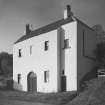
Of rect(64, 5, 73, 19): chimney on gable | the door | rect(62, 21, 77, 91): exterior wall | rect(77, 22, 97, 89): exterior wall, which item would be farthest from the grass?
rect(64, 5, 73, 19): chimney on gable

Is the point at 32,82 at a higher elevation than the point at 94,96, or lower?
lower

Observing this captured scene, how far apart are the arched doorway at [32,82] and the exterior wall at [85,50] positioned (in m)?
8.32

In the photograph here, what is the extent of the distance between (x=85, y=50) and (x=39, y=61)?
728 centimetres

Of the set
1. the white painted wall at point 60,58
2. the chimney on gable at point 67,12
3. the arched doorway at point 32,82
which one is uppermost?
the chimney on gable at point 67,12

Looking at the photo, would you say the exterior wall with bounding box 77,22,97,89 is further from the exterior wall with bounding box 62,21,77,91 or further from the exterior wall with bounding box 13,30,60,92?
the exterior wall with bounding box 13,30,60,92

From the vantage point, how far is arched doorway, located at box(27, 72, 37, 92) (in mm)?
27922

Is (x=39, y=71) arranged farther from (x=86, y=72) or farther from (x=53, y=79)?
(x=86, y=72)

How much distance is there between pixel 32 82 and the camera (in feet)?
93.8

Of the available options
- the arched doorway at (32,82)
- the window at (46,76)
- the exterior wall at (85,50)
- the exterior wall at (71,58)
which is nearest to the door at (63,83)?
the exterior wall at (71,58)

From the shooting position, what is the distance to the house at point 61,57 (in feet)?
74.8

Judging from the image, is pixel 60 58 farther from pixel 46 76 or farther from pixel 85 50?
pixel 85 50

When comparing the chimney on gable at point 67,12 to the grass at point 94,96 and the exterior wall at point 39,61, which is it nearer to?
the exterior wall at point 39,61

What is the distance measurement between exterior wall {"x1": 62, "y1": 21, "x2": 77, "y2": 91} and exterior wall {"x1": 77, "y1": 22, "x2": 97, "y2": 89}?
1.85ft

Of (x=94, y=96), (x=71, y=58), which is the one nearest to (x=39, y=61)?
(x=71, y=58)
